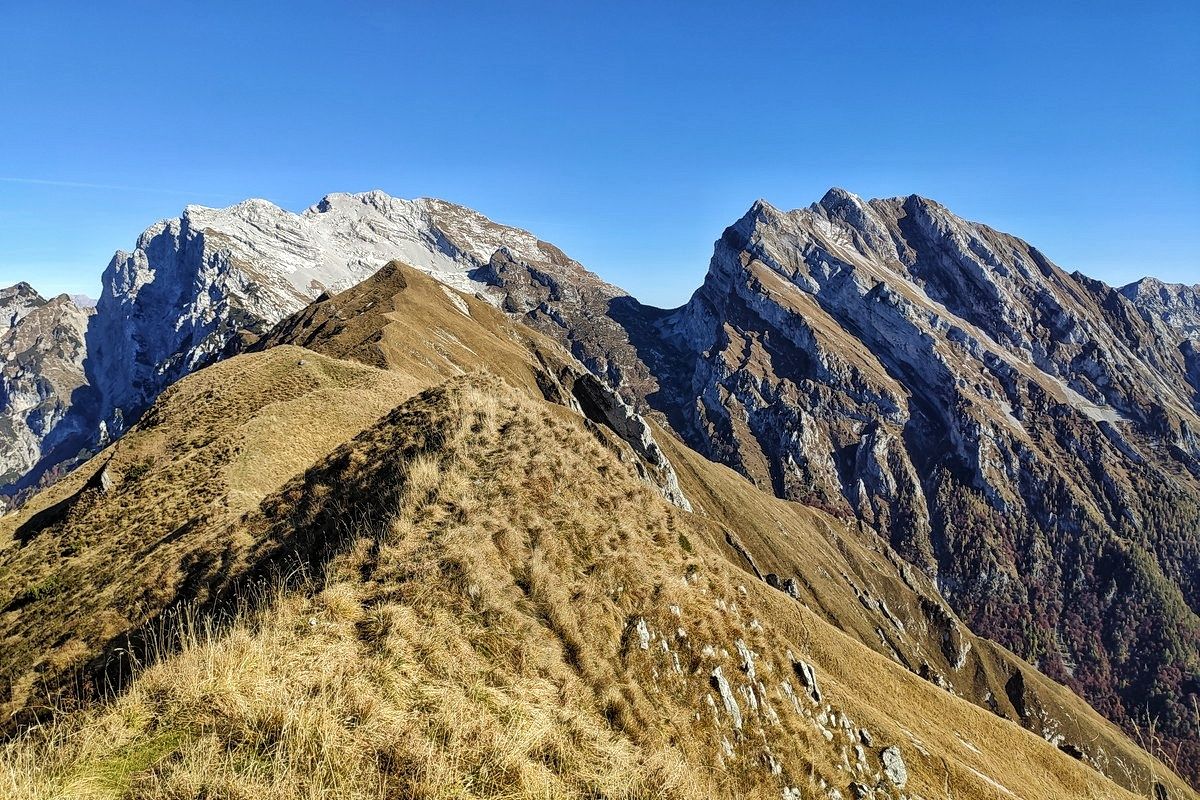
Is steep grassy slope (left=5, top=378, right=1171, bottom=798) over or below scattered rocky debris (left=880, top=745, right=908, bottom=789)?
over

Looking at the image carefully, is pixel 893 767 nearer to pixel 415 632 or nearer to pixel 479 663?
pixel 479 663

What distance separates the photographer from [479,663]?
11836 millimetres

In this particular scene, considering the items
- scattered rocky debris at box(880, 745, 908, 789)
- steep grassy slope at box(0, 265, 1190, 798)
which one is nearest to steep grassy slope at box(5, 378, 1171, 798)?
steep grassy slope at box(0, 265, 1190, 798)

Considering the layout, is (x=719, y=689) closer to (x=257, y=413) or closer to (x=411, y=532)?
(x=411, y=532)

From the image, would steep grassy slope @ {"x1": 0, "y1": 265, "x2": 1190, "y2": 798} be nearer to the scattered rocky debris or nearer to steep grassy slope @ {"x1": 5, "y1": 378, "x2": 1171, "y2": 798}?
steep grassy slope @ {"x1": 5, "y1": 378, "x2": 1171, "y2": 798}

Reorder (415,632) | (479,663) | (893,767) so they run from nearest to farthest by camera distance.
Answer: (415,632)
(479,663)
(893,767)

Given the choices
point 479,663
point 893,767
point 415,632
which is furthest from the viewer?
point 893,767

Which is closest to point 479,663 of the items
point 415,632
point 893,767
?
point 415,632

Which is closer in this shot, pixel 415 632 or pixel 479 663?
pixel 415 632

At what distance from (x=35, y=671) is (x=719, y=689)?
24632 mm

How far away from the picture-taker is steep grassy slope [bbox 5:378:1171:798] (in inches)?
316

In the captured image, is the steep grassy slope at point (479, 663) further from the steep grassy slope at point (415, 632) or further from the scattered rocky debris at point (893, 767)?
the scattered rocky debris at point (893, 767)

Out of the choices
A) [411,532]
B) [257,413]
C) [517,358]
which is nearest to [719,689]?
[411,532]

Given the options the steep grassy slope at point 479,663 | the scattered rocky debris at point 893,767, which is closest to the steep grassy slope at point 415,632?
the steep grassy slope at point 479,663
